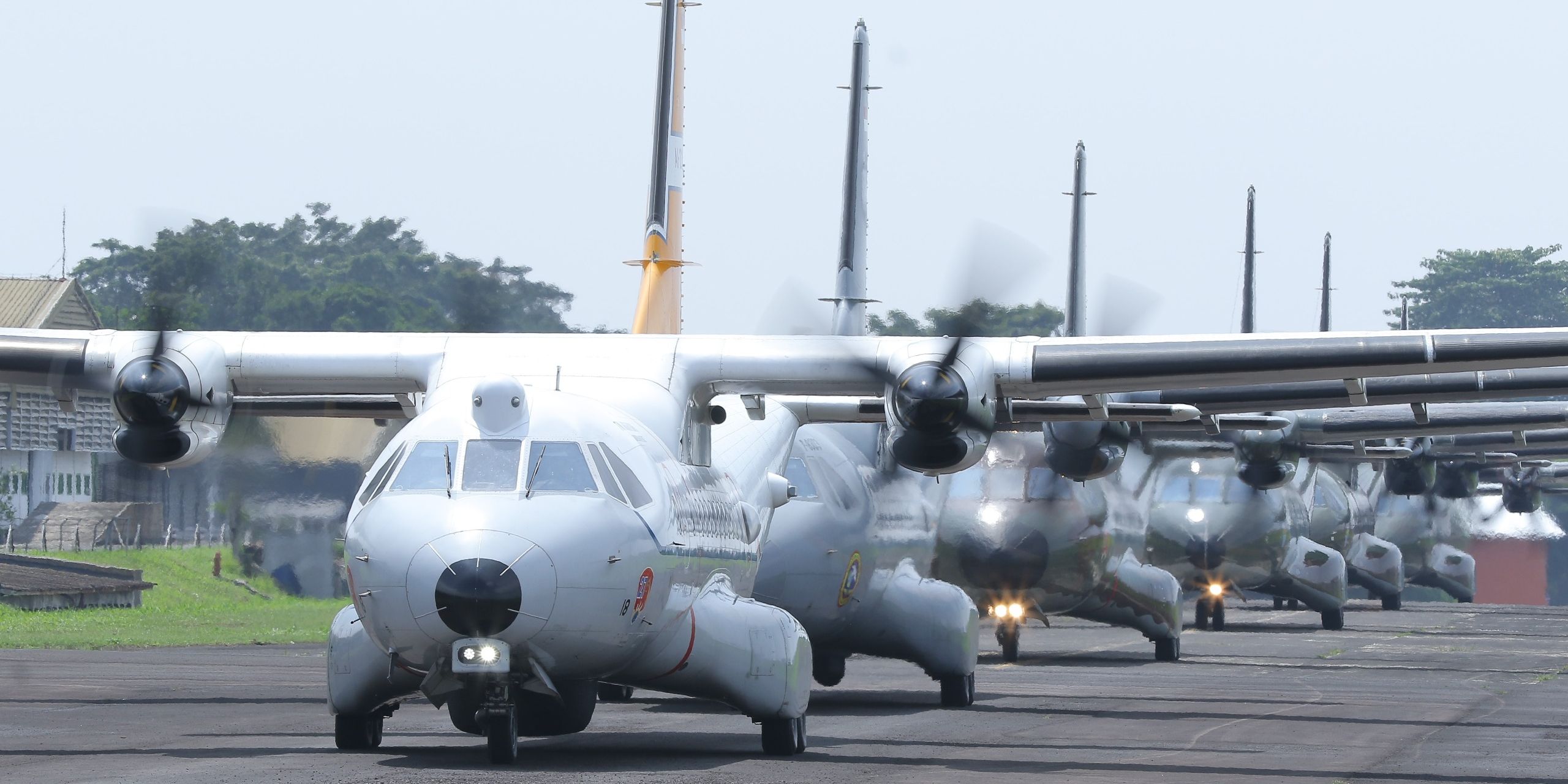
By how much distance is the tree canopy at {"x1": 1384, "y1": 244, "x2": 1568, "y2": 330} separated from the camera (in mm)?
110438

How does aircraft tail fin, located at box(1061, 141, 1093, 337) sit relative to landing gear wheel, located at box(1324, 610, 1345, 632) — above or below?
above

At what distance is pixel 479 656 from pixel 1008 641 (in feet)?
56.4

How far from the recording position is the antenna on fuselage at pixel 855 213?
24203mm

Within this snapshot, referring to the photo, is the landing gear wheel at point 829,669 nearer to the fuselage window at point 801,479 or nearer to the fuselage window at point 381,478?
the fuselage window at point 801,479

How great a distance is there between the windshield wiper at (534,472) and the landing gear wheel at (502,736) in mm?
1406

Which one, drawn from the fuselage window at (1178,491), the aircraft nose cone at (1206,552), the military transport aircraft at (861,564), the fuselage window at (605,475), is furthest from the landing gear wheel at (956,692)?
the aircraft nose cone at (1206,552)

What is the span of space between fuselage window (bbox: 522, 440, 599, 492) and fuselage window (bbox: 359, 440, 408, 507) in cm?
90

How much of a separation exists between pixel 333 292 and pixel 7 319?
12.8 meters

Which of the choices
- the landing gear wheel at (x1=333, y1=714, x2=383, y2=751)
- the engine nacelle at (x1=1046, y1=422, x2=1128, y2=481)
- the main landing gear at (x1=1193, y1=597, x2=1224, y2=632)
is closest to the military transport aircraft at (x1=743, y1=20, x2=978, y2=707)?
the engine nacelle at (x1=1046, y1=422, x2=1128, y2=481)

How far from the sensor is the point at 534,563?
12.3 m

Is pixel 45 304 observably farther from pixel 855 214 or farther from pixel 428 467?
pixel 428 467

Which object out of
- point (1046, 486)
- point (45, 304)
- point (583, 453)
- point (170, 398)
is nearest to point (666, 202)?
point (1046, 486)

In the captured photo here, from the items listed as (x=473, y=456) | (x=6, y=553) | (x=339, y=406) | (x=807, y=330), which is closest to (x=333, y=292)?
(x=6, y=553)

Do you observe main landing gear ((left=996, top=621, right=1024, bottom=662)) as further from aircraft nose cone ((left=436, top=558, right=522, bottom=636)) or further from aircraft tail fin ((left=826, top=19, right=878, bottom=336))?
aircraft nose cone ((left=436, top=558, right=522, bottom=636))
